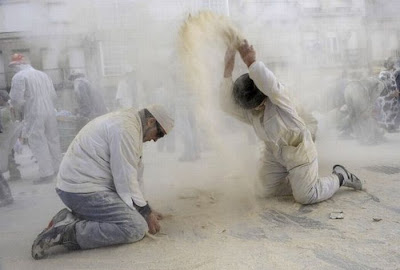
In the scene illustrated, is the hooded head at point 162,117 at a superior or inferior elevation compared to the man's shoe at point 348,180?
superior

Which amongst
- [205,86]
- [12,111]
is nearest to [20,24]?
[12,111]

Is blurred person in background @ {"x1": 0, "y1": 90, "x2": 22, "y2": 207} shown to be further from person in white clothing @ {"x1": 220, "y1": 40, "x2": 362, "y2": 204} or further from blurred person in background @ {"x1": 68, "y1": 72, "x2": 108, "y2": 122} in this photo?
person in white clothing @ {"x1": 220, "y1": 40, "x2": 362, "y2": 204}

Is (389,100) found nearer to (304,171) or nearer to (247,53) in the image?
(304,171)

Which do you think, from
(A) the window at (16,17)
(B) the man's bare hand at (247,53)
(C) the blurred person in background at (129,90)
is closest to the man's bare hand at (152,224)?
(B) the man's bare hand at (247,53)

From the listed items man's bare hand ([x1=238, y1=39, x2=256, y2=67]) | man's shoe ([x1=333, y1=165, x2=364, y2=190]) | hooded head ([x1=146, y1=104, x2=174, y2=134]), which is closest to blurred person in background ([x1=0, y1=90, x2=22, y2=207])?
hooded head ([x1=146, y1=104, x2=174, y2=134])

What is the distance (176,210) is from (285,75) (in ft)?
9.37

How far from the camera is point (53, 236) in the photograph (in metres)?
2.63

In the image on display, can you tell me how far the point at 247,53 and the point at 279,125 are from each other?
0.59m

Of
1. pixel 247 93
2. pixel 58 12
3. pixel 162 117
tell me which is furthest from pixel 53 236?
pixel 58 12

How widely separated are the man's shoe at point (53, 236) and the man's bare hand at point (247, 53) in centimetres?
165

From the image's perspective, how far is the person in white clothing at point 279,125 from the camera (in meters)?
3.16

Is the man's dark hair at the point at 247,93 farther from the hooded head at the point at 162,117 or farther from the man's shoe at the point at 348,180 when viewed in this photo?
the man's shoe at the point at 348,180

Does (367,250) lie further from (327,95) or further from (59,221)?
(327,95)

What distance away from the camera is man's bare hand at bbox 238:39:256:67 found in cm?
309
